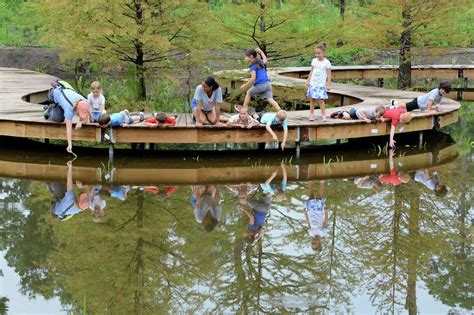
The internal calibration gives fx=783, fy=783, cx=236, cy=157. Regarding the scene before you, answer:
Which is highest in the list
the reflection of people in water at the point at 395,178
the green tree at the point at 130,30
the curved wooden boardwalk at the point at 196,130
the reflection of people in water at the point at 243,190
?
the green tree at the point at 130,30

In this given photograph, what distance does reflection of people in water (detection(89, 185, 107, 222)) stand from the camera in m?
9.32

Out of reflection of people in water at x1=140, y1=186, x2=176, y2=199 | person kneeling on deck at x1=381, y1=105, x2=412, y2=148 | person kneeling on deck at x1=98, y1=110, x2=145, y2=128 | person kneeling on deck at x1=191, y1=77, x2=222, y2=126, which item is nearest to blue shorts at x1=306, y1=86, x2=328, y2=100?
person kneeling on deck at x1=381, y1=105, x2=412, y2=148

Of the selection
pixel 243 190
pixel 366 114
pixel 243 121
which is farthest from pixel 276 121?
pixel 243 190

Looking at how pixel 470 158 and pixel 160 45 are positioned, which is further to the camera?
pixel 160 45

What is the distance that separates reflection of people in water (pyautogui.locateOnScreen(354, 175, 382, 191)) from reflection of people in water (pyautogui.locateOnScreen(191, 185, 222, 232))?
2109 millimetres

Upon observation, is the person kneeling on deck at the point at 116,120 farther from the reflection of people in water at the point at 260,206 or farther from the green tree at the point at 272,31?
the green tree at the point at 272,31

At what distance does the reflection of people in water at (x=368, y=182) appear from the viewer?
1114cm

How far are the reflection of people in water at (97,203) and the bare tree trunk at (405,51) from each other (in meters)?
11.5

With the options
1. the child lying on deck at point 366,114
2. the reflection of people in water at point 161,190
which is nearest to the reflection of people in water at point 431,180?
the child lying on deck at point 366,114

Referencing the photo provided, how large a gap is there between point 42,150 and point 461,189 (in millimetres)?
7281

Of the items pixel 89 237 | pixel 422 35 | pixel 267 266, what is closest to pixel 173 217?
pixel 89 237

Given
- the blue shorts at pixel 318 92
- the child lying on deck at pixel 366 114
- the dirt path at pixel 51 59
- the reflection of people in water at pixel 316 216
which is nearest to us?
the reflection of people in water at pixel 316 216

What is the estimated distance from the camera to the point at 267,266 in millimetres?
7852

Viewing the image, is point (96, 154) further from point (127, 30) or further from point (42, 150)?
point (127, 30)
